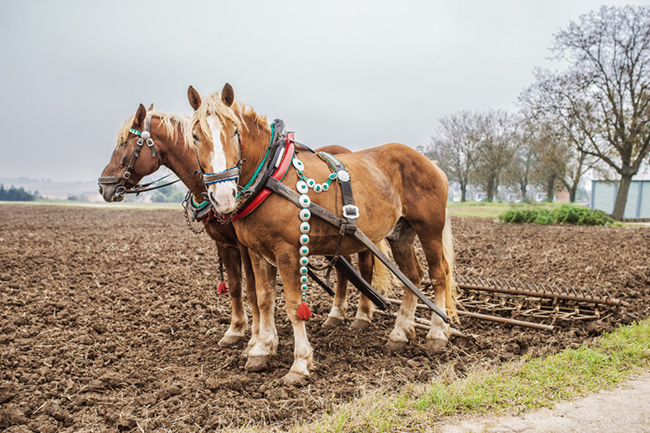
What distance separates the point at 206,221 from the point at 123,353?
5.22ft

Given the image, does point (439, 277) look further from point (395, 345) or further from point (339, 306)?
point (339, 306)

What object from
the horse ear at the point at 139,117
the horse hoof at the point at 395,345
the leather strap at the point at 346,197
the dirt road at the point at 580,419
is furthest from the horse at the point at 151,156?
the dirt road at the point at 580,419

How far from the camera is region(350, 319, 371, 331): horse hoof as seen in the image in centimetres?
524

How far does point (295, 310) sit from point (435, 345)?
1674 mm

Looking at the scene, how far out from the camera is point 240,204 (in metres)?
3.46

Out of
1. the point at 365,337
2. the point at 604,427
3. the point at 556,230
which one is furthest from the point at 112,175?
the point at 556,230

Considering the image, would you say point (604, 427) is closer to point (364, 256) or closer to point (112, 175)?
point (364, 256)

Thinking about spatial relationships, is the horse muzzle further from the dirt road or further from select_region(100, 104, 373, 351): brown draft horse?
the dirt road

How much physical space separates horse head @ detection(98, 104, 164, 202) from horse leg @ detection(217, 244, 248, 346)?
120 cm

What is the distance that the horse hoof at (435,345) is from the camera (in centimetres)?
442

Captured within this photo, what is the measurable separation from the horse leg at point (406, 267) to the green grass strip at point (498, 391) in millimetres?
1096

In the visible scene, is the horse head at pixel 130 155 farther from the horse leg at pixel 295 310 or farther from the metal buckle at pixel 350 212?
the metal buckle at pixel 350 212

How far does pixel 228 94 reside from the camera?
137 inches

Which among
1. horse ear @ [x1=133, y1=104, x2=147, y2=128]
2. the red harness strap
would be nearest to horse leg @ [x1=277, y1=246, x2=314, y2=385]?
the red harness strap
